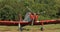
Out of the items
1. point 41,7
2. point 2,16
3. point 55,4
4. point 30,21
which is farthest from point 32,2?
point 30,21

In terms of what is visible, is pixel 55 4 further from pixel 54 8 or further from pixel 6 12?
pixel 6 12

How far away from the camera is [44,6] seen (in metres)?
20.5

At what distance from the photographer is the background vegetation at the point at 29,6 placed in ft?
59.7

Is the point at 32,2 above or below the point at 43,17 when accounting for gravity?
above

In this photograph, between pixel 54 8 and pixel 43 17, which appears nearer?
pixel 43 17

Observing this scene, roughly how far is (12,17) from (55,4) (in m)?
5.19

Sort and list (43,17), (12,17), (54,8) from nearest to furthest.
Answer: (12,17) → (43,17) → (54,8)

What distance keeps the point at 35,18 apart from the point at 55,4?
12407 millimetres

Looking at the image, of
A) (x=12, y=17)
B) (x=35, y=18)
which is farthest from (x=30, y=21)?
(x=12, y=17)

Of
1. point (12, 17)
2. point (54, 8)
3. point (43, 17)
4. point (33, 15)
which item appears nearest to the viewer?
point (33, 15)

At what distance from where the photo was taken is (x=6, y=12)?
18125 mm

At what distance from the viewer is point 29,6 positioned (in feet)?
65.5

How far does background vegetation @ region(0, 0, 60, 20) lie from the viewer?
716 inches

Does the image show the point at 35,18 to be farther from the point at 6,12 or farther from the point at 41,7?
the point at 41,7
